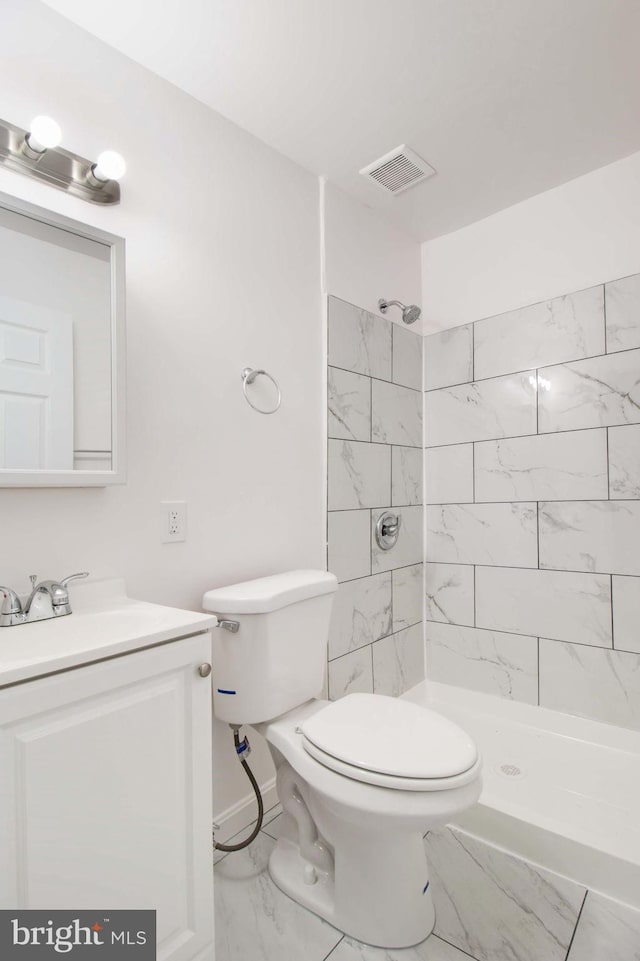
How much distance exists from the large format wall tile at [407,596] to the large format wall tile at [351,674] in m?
0.24

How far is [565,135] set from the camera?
1.83m

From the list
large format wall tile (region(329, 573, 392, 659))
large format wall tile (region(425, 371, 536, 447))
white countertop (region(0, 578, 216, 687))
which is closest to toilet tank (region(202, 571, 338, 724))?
white countertop (region(0, 578, 216, 687))

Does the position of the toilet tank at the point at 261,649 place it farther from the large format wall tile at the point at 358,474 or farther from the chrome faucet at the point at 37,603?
the large format wall tile at the point at 358,474

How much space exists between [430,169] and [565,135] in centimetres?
47

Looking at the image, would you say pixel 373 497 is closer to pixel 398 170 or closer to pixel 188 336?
pixel 188 336

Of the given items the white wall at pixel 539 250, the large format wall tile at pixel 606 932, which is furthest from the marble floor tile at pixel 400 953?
the white wall at pixel 539 250

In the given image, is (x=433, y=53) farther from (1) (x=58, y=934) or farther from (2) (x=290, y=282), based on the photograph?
(1) (x=58, y=934)

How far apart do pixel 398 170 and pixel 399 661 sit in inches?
80.4

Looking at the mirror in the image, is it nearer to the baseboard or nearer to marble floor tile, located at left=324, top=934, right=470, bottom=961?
the baseboard

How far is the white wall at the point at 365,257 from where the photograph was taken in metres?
2.08

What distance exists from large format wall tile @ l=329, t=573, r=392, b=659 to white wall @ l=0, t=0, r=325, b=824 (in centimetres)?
23

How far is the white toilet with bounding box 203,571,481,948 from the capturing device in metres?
1.15

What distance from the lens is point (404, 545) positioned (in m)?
2.39

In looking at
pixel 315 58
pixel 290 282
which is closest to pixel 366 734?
pixel 290 282
